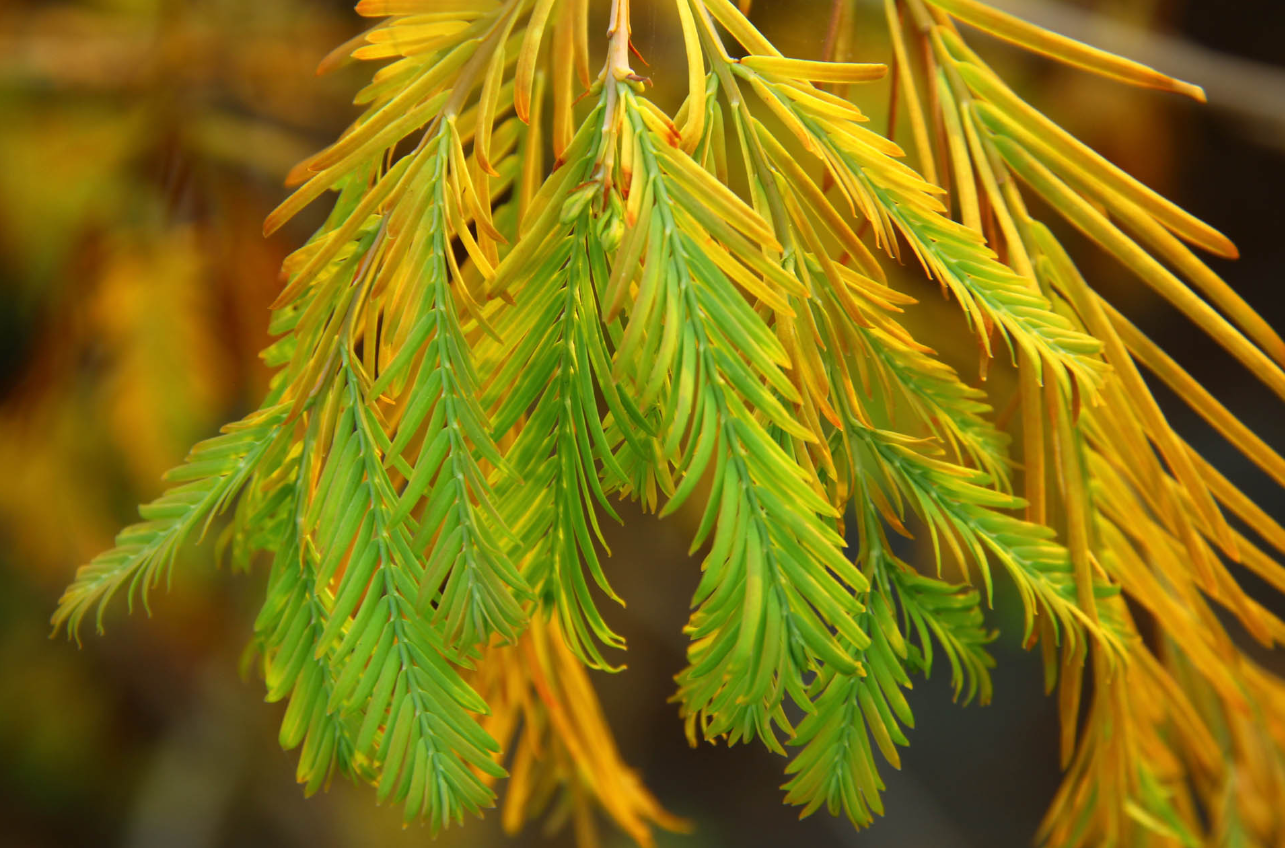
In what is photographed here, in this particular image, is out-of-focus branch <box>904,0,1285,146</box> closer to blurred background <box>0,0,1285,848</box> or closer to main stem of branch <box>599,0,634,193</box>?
blurred background <box>0,0,1285,848</box>

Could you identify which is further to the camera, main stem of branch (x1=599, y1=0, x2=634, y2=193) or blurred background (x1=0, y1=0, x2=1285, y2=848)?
blurred background (x1=0, y1=0, x2=1285, y2=848)

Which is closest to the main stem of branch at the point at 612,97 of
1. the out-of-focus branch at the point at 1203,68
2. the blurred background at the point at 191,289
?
the blurred background at the point at 191,289

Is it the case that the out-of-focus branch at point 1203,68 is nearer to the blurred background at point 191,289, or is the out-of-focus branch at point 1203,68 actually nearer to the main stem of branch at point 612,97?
the blurred background at point 191,289

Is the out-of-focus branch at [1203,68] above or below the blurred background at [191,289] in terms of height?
above

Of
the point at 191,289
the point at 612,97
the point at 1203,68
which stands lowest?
the point at 191,289

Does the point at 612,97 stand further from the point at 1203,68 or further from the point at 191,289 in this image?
the point at 1203,68

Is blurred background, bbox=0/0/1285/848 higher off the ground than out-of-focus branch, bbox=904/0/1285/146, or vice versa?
out-of-focus branch, bbox=904/0/1285/146

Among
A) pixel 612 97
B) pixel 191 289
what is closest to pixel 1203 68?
pixel 612 97

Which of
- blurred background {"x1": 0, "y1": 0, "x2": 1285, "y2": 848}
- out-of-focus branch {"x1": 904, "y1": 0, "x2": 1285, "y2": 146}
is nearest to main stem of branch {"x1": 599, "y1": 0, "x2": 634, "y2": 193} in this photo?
blurred background {"x1": 0, "y1": 0, "x2": 1285, "y2": 848}

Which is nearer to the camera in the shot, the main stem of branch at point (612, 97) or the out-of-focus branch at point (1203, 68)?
the main stem of branch at point (612, 97)
